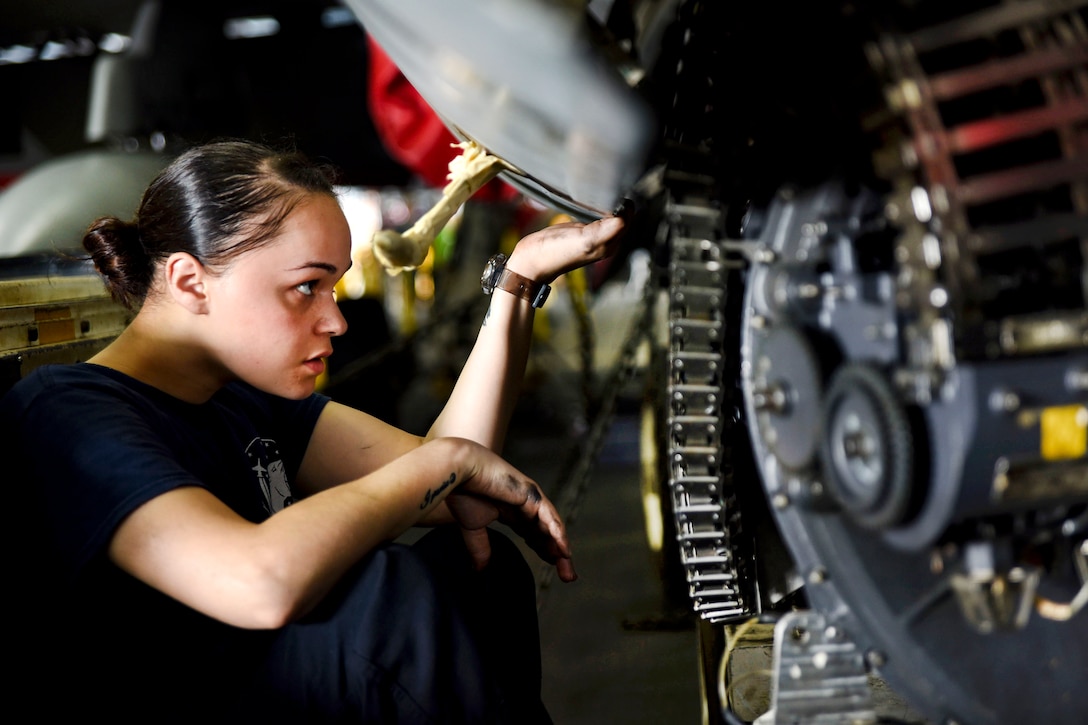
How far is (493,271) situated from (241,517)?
35 centimetres

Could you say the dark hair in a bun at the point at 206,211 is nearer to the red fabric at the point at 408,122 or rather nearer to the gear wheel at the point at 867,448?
the gear wheel at the point at 867,448

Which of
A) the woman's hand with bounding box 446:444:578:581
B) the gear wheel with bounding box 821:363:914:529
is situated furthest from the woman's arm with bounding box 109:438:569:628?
the gear wheel with bounding box 821:363:914:529

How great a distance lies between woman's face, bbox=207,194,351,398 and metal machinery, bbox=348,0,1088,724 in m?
0.19

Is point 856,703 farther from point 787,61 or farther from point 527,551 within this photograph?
point 527,551

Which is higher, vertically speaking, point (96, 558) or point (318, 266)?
point (318, 266)

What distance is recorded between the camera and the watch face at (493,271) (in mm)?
955

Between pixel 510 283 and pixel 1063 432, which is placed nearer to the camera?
pixel 1063 432

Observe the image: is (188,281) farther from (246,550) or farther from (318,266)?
(246,550)

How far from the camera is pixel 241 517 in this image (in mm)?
736

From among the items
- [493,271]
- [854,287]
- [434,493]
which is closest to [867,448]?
[854,287]

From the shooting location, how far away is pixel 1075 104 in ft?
1.78

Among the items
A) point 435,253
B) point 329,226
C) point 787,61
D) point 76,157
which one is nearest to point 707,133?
point 787,61

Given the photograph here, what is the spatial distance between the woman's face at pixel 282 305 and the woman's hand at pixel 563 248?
178 millimetres

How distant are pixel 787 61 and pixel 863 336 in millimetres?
200
